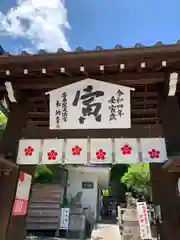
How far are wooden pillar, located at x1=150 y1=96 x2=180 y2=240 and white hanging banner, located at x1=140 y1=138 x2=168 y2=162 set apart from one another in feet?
0.40

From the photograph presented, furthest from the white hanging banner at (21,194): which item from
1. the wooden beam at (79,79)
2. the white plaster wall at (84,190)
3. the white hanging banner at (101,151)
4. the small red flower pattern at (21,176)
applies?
the white plaster wall at (84,190)

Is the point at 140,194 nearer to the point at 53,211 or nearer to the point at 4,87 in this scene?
the point at 53,211

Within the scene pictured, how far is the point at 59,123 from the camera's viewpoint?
13.4 feet

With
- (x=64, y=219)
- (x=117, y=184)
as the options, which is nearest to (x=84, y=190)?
(x=64, y=219)

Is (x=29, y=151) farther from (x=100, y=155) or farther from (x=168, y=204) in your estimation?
(x=168, y=204)

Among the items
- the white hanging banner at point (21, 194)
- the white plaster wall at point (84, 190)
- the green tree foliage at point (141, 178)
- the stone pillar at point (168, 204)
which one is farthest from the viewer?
the green tree foliage at point (141, 178)

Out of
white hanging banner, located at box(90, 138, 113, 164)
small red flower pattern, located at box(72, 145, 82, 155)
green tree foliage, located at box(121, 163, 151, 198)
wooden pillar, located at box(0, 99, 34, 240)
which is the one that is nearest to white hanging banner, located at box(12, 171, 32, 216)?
wooden pillar, located at box(0, 99, 34, 240)

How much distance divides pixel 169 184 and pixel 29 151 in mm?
2379

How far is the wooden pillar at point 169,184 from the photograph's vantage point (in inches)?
142

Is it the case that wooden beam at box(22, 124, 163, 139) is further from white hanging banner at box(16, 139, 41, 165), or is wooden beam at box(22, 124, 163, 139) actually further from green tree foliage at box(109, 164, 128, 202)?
green tree foliage at box(109, 164, 128, 202)

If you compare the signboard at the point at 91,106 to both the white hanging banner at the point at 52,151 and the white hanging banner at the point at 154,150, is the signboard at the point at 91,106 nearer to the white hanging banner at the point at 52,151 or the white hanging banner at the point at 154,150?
the white hanging banner at the point at 52,151

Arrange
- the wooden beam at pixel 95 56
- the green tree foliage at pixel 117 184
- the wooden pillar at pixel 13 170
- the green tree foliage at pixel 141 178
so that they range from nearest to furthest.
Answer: the wooden beam at pixel 95 56, the wooden pillar at pixel 13 170, the green tree foliage at pixel 141 178, the green tree foliage at pixel 117 184

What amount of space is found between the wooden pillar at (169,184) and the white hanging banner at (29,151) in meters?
2.12

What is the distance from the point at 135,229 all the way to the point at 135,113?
24.1ft
